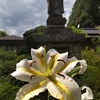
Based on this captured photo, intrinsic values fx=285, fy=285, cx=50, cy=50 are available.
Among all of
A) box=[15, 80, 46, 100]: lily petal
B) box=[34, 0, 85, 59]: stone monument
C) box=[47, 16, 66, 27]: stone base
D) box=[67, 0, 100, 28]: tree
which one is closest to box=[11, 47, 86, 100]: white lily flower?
box=[15, 80, 46, 100]: lily petal

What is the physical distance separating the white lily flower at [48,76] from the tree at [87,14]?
30.8 meters

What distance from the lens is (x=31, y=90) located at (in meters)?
0.72

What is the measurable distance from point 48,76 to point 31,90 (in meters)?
0.06

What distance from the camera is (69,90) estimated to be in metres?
Result: 0.66

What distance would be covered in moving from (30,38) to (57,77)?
33.0 ft

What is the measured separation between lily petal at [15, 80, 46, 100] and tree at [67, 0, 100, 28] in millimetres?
30907

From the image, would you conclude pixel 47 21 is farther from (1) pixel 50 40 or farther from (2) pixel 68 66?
(2) pixel 68 66

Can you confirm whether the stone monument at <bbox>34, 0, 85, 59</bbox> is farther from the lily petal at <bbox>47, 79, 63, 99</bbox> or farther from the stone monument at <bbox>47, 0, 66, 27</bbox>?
the lily petal at <bbox>47, 79, 63, 99</bbox>

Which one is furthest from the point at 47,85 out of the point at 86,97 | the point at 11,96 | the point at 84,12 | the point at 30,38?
the point at 84,12

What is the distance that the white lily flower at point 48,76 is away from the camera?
67 cm

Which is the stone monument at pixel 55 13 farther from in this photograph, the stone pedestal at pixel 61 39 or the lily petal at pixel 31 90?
the lily petal at pixel 31 90

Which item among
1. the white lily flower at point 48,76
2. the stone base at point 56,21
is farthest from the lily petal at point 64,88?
the stone base at point 56,21

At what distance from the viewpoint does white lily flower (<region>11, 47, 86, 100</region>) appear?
670 millimetres

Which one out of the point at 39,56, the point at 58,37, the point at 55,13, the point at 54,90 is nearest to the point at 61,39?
the point at 58,37
